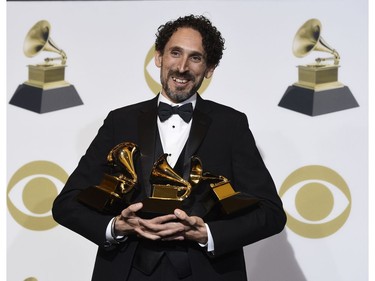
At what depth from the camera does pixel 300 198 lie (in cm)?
283

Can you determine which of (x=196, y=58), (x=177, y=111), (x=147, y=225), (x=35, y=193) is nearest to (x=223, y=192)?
(x=147, y=225)

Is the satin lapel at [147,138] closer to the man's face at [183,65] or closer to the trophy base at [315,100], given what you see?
the man's face at [183,65]

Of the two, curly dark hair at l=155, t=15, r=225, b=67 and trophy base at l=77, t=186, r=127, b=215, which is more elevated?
curly dark hair at l=155, t=15, r=225, b=67

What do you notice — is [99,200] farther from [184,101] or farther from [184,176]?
[184,101]

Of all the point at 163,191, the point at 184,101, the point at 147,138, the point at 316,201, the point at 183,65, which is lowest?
the point at 316,201

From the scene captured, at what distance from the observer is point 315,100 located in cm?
284

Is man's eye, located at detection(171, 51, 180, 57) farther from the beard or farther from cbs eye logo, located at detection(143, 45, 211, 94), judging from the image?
cbs eye logo, located at detection(143, 45, 211, 94)

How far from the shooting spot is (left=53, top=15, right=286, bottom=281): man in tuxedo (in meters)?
1.92

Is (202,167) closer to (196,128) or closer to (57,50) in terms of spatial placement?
(196,128)

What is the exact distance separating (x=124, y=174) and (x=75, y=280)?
116 cm

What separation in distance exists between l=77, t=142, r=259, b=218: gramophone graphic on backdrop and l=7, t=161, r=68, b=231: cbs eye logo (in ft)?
3.32

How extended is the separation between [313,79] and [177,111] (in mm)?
935

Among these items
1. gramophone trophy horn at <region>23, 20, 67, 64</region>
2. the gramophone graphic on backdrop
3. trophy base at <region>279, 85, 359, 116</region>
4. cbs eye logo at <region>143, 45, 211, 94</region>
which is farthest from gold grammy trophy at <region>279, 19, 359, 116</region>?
gramophone trophy horn at <region>23, 20, 67, 64</region>
